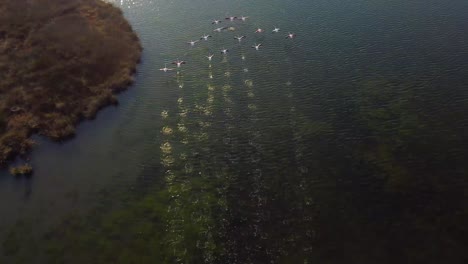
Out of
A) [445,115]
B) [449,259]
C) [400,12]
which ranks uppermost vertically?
[400,12]

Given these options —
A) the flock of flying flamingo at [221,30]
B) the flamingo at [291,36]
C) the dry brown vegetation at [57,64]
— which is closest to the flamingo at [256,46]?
the flock of flying flamingo at [221,30]

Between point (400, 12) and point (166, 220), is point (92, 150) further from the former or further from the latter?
point (400, 12)

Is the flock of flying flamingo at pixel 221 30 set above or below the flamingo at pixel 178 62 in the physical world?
above

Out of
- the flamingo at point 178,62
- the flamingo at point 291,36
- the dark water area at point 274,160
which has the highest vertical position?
the flamingo at point 291,36

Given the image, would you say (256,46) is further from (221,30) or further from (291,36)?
(221,30)

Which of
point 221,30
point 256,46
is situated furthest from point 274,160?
point 221,30

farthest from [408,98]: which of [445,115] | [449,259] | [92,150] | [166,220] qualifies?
[92,150]

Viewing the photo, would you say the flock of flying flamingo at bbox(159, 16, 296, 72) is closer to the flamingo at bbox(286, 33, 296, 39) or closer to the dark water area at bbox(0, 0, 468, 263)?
the flamingo at bbox(286, 33, 296, 39)

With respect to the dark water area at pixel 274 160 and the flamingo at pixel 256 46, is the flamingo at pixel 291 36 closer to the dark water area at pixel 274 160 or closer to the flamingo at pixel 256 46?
the dark water area at pixel 274 160
